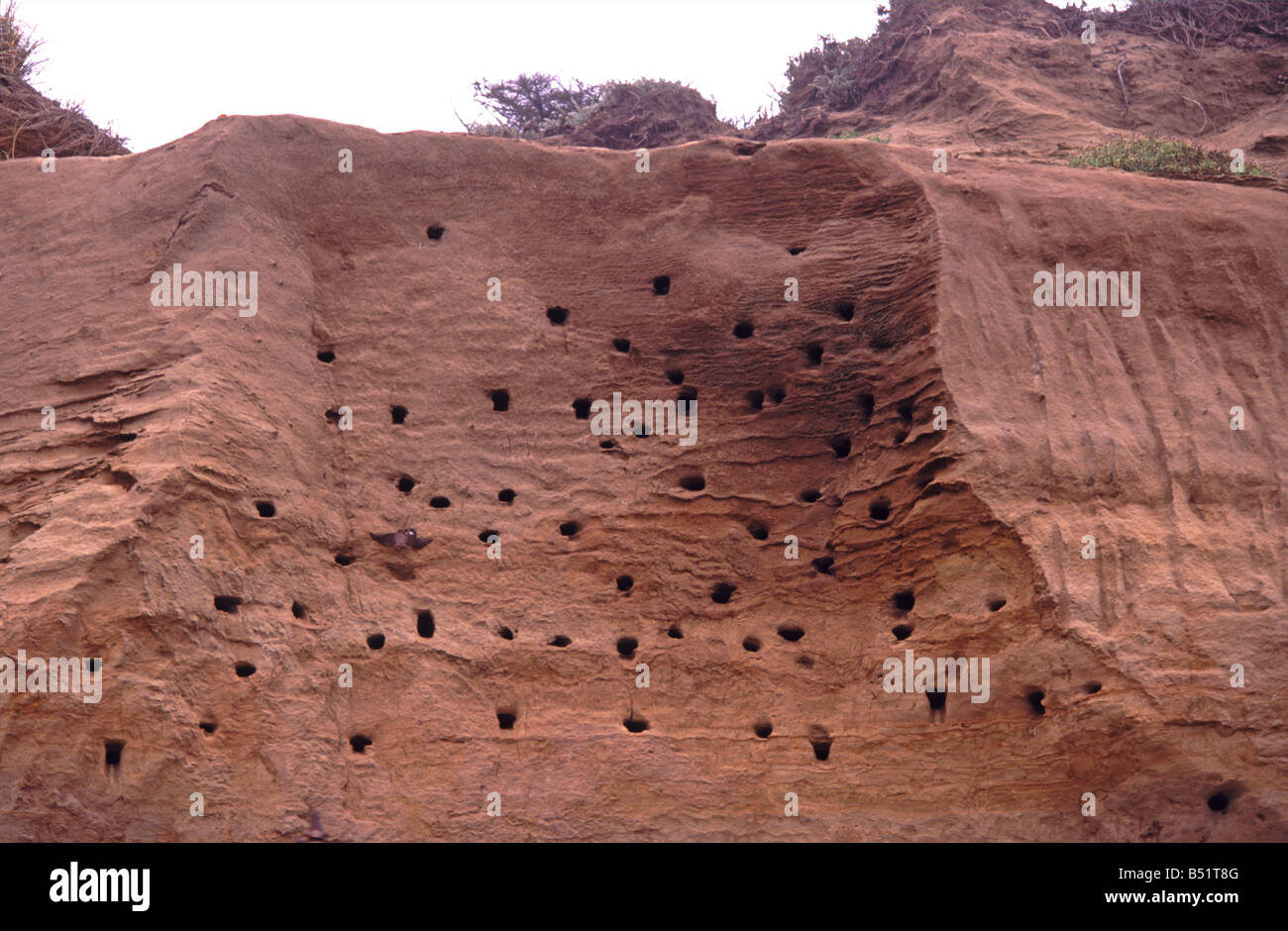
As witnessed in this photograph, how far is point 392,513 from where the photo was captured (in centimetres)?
1017

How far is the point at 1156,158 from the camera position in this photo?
13039 millimetres

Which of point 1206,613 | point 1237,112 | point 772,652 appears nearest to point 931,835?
point 772,652

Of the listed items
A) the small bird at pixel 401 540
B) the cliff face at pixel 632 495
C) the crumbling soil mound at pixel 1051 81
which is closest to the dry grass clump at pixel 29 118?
the cliff face at pixel 632 495

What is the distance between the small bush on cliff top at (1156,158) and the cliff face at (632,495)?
1.38m

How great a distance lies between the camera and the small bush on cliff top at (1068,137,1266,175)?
507 inches

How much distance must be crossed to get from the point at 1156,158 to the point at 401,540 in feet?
27.0

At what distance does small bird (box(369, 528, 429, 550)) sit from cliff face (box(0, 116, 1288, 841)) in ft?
0.20

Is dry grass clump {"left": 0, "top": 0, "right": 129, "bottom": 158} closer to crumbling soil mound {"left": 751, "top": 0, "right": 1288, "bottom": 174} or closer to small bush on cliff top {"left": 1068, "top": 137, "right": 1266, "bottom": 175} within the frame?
crumbling soil mound {"left": 751, "top": 0, "right": 1288, "bottom": 174}

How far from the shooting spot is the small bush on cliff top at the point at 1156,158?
12883mm

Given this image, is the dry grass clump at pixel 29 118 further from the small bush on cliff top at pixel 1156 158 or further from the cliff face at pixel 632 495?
the small bush on cliff top at pixel 1156 158
